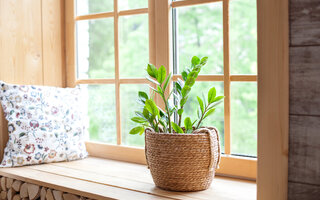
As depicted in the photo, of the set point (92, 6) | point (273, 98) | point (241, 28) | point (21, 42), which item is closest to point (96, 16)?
point (92, 6)

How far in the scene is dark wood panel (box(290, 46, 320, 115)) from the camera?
1280 millimetres

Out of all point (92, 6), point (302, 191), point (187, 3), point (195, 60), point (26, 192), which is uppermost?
point (92, 6)

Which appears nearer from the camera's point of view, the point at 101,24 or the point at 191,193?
the point at 191,193

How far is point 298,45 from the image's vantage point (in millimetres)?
1312

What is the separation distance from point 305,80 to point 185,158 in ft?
1.88

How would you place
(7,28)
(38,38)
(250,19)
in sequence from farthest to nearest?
(38,38) < (7,28) < (250,19)

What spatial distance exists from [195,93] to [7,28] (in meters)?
1.12

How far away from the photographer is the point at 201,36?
234cm

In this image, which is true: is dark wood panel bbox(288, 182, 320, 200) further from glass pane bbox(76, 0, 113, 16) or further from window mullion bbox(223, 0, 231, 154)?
glass pane bbox(76, 0, 113, 16)

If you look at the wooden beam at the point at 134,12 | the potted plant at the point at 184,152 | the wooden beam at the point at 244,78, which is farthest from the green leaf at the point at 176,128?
the wooden beam at the point at 134,12

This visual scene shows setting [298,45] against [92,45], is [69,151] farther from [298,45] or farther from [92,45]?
[298,45]

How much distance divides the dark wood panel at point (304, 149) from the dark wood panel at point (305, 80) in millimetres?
36

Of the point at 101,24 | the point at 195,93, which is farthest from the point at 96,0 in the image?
the point at 195,93

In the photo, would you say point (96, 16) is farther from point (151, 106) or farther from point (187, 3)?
point (151, 106)
